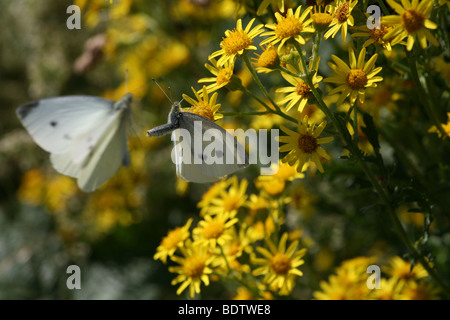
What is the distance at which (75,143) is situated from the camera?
78.6 inches

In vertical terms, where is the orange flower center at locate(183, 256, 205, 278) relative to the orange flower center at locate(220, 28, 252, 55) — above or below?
below

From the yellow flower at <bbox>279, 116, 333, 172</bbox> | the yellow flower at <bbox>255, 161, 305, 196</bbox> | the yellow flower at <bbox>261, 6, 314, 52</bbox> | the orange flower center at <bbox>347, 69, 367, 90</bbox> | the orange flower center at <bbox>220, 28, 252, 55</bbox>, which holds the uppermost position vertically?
the orange flower center at <bbox>220, 28, 252, 55</bbox>

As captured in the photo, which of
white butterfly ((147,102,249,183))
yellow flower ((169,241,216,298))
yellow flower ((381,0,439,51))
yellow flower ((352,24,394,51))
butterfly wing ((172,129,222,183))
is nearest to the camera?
yellow flower ((381,0,439,51))

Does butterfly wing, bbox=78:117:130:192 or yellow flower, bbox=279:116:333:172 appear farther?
butterfly wing, bbox=78:117:130:192

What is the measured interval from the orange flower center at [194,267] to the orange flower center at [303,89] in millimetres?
807

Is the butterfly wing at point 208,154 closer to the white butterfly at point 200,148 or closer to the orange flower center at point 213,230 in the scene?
the white butterfly at point 200,148

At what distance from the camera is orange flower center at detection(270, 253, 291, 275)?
1951mm

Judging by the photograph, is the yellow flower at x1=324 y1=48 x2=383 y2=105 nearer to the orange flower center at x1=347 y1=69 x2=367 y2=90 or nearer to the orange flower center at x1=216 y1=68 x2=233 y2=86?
the orange flower center at x1=347 y1=69 x2=367 y2=90

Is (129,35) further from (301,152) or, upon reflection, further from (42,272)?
(301,152)

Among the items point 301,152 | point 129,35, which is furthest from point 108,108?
point 129,35

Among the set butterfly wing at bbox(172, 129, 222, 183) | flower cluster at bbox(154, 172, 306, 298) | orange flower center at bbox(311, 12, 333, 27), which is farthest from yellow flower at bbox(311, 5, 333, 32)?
flower cluster at bbox(154, 172, 306, 298)

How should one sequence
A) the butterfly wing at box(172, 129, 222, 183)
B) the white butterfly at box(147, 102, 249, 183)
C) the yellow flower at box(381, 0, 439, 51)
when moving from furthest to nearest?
the butterfly wing at box(172, 129, 222, 183)
the white butterfly at box(147, 102, 249, 183)
the yellow flower at box(381, 0, 439, 51)

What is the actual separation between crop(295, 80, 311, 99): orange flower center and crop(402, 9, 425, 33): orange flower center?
14.3 inches

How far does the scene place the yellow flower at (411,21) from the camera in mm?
1409
